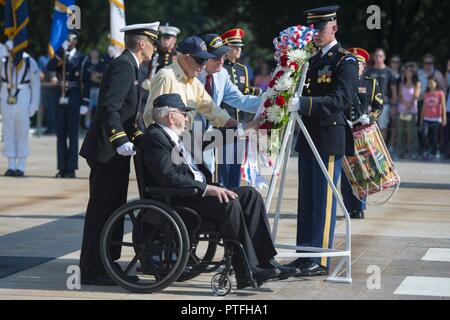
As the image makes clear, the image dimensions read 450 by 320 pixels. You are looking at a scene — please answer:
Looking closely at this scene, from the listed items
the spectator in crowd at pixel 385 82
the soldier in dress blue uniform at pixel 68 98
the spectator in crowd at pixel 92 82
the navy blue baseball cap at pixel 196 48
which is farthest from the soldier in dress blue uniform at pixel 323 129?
the spectator in crowd at pixel 385 82

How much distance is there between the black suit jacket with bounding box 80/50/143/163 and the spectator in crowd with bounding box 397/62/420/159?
1365 centimetres

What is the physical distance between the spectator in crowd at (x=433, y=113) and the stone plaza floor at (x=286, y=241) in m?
4.65

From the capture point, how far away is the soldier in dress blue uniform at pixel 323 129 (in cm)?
894

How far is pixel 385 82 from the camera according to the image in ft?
69.3

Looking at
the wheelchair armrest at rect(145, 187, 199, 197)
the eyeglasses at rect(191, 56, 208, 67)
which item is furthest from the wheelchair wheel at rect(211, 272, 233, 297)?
the eyeglasses at rect(191, 56, 208, 67)

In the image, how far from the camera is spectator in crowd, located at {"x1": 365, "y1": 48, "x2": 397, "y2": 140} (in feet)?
68.3

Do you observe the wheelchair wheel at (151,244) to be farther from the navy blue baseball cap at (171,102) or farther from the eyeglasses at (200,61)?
the eyeglasses at (200,61)

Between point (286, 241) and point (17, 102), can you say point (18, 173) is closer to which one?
point (17, 102)

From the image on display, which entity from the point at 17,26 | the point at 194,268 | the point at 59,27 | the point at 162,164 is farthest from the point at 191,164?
the point at 17,26

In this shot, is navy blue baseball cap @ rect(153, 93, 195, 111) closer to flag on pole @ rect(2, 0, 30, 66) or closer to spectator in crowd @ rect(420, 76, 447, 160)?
flag on pole @ rect(2, 0, 30, 66)

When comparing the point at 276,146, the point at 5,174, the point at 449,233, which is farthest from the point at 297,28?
the point at 5,174

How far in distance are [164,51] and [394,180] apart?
5298 mm
